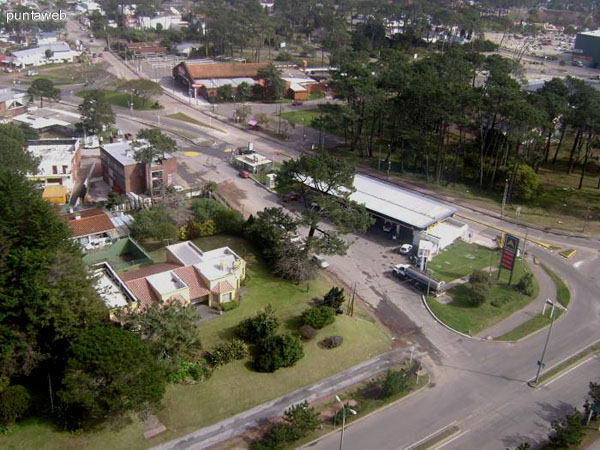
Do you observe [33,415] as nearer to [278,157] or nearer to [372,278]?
[372,278]

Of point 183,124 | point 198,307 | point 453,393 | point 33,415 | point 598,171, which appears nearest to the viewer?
point 33,415

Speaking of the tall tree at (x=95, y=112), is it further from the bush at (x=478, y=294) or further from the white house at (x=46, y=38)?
the white house at (x=46, y=38)

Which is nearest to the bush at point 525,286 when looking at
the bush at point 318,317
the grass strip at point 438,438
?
the bush at point 318,317

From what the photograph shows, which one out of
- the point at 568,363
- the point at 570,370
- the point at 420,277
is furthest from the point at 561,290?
the point at 420,277

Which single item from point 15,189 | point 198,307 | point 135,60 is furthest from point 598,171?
point 135,60

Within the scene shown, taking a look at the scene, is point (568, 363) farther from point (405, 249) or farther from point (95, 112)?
point (95, 112)

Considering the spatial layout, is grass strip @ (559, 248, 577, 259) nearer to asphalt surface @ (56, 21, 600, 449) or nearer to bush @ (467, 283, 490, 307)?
asphalt surface @ (56, 21, 600, 449)
